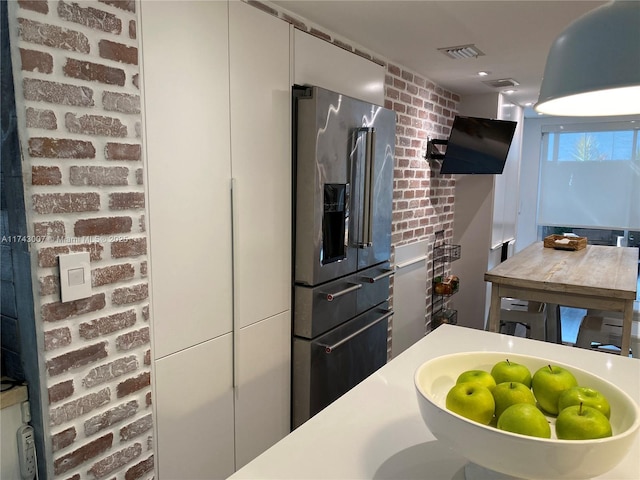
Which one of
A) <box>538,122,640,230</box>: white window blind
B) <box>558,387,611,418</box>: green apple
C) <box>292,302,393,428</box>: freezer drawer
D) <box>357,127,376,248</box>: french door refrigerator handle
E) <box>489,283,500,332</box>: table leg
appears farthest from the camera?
<box>538,122,640,230</box>: white window blind

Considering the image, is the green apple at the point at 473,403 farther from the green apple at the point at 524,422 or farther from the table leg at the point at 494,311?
the table leg at the point at 494,311

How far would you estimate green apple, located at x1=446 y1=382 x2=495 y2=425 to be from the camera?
30.9 inches

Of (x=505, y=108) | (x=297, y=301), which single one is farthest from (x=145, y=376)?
(x=505, y=108)

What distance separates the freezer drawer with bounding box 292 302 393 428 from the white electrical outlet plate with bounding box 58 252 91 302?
120 centimetres

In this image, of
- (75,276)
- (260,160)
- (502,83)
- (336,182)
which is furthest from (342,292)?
(502,83)

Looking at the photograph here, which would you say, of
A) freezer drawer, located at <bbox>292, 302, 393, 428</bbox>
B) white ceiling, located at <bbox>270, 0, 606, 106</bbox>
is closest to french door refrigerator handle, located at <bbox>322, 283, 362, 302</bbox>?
freezer drawer, located at <bbox>292, 302, 393, 428</bbox>

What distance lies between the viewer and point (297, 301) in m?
2.36

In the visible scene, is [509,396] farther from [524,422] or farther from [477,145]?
[477,145]

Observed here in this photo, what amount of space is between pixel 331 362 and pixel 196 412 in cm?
84

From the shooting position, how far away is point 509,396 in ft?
2.64

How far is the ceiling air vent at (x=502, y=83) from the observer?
12.0 ft

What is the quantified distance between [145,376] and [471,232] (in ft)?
11.6

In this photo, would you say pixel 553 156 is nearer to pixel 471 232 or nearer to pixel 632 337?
pixel 471 232

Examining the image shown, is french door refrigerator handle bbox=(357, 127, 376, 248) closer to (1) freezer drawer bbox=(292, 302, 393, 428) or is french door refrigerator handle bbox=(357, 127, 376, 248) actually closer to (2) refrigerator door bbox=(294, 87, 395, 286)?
(2) refrigerator door bbox=(294, 87, 395, 286)
